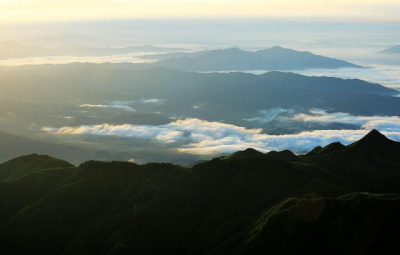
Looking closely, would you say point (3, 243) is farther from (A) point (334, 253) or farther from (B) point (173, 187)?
(A) point (334, 253)

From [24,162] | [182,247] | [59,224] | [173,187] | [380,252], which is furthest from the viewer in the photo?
[24,162]

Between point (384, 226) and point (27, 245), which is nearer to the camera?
point (384, 226)

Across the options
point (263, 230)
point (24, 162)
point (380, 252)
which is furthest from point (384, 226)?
point (24, 162)

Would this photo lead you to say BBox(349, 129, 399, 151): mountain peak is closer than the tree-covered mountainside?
No

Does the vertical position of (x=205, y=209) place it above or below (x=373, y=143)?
below

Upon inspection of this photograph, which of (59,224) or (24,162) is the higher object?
(24,162)

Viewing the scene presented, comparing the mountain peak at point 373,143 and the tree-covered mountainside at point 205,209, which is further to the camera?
the mountain peak at point 373,143

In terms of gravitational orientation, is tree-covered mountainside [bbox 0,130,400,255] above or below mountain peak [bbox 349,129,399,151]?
below

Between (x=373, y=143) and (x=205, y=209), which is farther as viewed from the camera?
(x=373, y=143)
